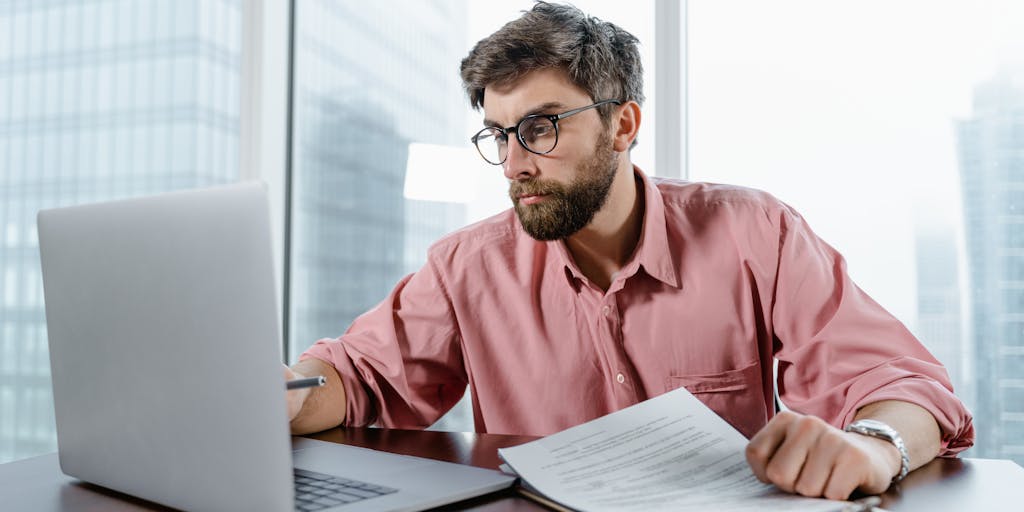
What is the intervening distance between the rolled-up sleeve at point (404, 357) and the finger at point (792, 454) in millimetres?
697

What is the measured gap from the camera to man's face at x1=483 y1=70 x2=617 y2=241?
1.31 m

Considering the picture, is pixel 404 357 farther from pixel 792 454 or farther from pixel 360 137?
pixel 360 137

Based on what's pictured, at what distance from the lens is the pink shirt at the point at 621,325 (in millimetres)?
1199

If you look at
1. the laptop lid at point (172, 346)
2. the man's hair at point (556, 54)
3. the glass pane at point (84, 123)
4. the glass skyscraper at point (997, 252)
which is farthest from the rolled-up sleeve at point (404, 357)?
the glass pane at point (84, 123)

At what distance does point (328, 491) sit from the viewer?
0.68 meters

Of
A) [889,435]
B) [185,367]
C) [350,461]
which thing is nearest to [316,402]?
[350,461]

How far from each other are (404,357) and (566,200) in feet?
1.25

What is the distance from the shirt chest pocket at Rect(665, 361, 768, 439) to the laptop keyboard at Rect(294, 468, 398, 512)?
659mm

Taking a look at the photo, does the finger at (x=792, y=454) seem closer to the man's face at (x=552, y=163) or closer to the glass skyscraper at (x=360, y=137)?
the man's face at (x=552, y=163)

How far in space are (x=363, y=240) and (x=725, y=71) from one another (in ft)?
4.12

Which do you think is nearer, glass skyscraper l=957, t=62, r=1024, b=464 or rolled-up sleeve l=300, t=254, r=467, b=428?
rolled-up sleeve l=300, t=254, r=467, b=428

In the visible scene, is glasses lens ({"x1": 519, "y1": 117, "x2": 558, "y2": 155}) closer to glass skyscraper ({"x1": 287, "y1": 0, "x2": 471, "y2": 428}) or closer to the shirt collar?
the shirt collar

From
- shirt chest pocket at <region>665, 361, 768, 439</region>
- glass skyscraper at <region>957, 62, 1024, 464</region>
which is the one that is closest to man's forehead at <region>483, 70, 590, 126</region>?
shirt chest pocket at <region>665, 361, 768, 439</region>

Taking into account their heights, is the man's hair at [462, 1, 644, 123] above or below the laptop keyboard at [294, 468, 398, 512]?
above
